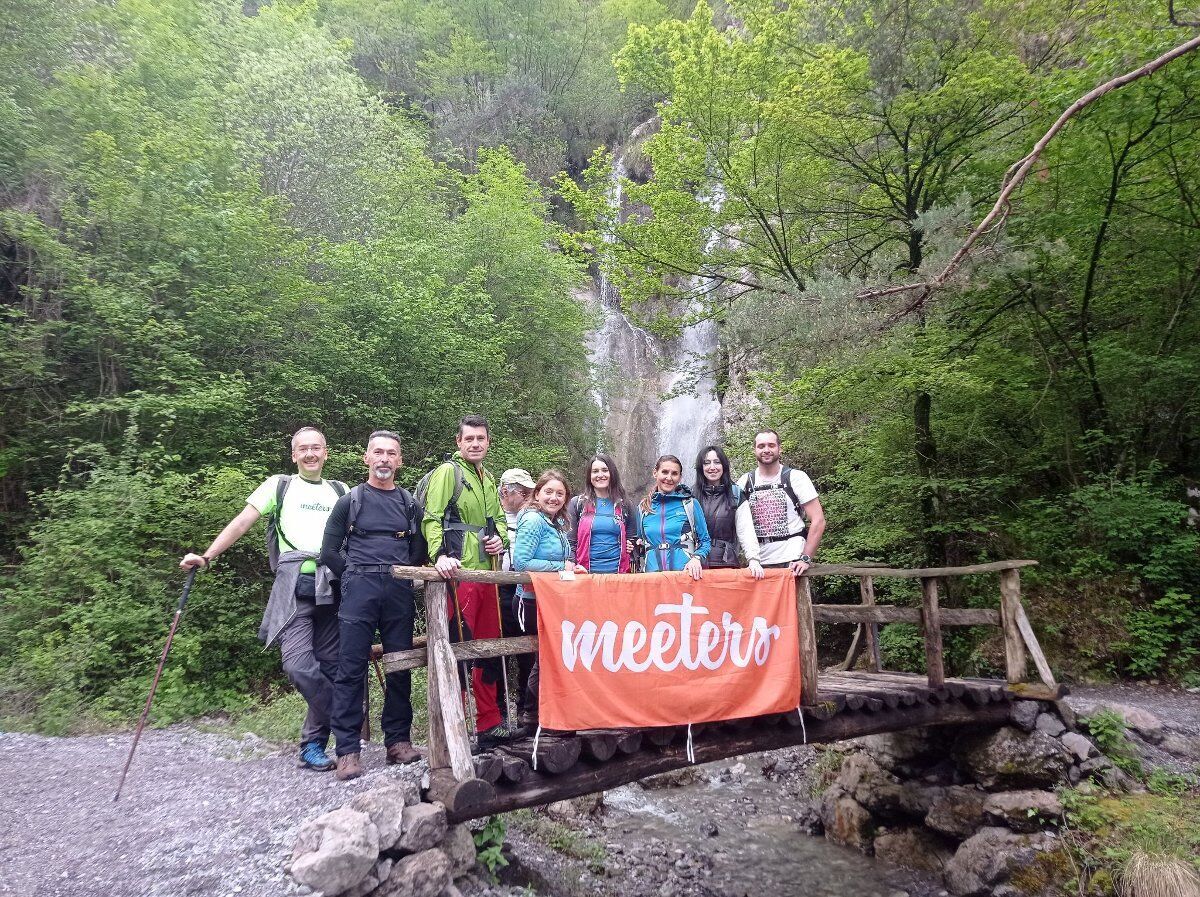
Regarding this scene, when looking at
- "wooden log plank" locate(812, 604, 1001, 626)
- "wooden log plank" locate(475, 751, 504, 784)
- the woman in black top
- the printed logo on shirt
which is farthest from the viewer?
"wooden log plank" locate(812, 604, 1001, 626)

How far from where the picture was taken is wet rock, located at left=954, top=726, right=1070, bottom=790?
20.6ft

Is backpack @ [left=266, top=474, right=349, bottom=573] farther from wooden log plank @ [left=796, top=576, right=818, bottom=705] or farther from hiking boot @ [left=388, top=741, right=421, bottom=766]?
wooden log plank @ [left=796, top=576, right=818, bottom=705]

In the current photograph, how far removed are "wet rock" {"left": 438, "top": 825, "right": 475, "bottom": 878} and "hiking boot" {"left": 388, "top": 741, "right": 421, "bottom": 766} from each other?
0.51m

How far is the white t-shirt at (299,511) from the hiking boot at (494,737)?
5.54 ft

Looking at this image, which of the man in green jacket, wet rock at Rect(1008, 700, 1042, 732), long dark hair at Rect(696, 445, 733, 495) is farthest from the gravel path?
wet rock at Rect(1008, 700, 1042, 732)

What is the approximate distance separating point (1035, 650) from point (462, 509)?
5973mm

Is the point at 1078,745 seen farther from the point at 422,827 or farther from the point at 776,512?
the point at 422,827

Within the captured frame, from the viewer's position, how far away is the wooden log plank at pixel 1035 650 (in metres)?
6.55

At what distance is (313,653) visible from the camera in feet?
14.5

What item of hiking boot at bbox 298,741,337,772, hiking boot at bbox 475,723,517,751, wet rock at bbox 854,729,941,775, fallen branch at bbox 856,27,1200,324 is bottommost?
wet rock at bbox 854,729,941,775

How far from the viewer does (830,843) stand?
7.62 meters

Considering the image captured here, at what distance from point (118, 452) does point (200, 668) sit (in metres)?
3.41

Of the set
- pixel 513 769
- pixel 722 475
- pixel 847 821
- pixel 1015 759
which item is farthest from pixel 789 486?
pixel 847 821

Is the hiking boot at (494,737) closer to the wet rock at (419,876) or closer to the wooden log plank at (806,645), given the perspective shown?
the wet rock at (419,876)
